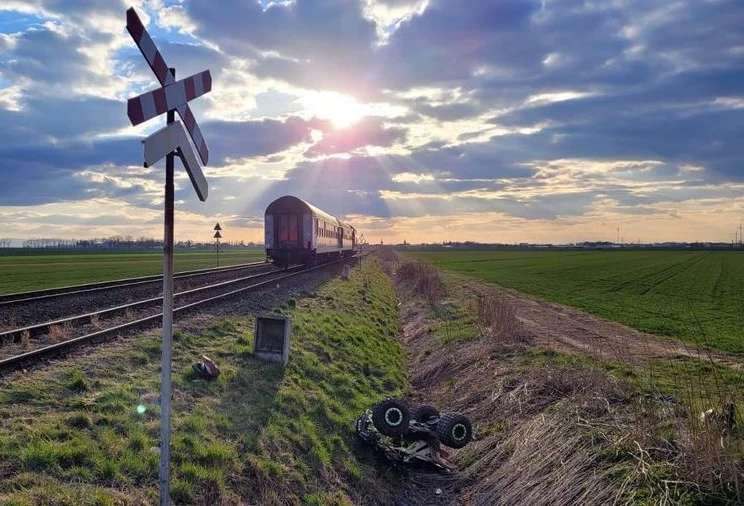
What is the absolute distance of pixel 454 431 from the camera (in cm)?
842

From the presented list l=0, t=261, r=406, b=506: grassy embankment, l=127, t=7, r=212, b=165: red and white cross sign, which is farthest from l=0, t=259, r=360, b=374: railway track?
l=127, t=7, r=212, b=165: red and white cross sign

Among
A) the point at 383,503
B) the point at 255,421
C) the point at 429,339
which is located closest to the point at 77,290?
the point at 429,339

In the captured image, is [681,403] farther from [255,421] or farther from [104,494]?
[104,494]

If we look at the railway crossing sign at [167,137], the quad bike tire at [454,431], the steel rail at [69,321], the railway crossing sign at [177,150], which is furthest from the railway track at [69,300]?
the railway crossing sign at [177,150]

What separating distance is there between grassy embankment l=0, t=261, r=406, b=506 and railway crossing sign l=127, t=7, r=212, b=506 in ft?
4.60

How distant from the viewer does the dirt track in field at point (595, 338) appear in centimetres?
1255

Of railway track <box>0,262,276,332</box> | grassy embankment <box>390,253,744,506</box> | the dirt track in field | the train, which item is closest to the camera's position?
grassy embankment <box>390,253,744,506</box>

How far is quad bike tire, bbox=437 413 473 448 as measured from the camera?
27.5ft

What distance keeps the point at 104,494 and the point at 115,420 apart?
1632 millimetres

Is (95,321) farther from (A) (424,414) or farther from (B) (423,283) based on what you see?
(B) (423,283)

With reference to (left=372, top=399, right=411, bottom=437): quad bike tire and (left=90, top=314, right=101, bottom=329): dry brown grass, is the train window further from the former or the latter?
(left=372, top=399, right=411, bottom=437): quad bike tire

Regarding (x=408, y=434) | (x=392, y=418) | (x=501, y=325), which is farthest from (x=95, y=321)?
(x=501, y=325)

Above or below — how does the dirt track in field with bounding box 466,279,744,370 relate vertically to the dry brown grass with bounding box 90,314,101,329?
below

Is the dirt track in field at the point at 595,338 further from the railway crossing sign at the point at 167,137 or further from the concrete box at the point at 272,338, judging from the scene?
the railway crossing sign at the point at 167,137
